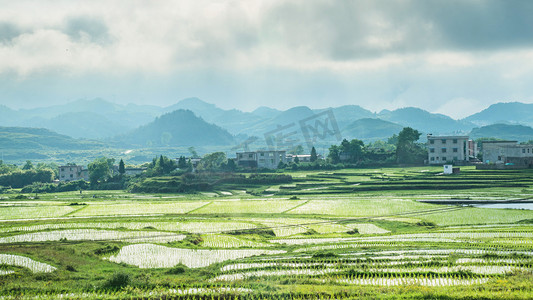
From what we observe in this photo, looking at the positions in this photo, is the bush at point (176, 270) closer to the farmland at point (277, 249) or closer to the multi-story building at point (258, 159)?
the farmland at point (277, 249)

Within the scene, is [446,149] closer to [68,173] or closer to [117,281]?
[117,281]

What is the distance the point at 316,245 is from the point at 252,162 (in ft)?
246

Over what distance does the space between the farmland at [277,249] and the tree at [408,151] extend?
32.2 meters

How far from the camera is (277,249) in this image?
106ft

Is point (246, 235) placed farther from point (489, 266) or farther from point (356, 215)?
point (489, 266)

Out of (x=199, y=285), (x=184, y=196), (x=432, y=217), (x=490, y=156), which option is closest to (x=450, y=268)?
(x=199, y=285)

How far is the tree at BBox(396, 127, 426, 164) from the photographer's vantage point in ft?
315

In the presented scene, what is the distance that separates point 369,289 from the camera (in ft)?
68.6

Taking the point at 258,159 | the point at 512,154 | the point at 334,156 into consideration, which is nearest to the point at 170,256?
the point at 512,154

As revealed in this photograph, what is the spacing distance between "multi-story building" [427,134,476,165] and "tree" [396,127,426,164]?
3639 millimetres

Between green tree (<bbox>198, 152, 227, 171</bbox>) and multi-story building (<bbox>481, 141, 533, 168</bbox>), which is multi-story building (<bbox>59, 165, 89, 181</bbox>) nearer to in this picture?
green tree (<bbox>198, 152, 227, 171</bbox>)

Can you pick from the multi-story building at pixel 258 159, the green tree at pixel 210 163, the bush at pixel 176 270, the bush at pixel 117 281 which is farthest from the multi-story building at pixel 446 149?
the bush at pixel 117 281

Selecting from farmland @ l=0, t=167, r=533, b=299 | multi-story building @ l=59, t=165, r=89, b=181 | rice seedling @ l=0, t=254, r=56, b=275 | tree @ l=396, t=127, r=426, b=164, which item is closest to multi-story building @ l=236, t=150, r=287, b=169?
tree @ l=396, t=127, r=426, b=164

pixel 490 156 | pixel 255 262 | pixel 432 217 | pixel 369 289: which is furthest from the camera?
pixel 490 156
